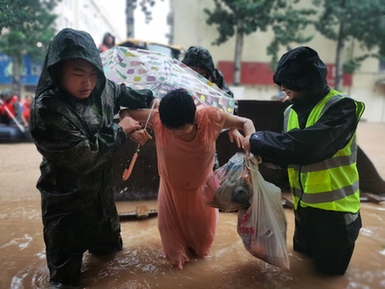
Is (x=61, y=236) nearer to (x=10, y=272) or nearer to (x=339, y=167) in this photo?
(x=10, y=272)

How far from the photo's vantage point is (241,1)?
50.9ft

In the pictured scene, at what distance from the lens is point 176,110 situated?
1993 millimetres

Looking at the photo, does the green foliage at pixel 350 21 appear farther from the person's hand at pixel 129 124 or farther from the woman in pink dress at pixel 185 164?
the person's hand at pixel 129 124

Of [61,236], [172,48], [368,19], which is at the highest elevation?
[368,19]

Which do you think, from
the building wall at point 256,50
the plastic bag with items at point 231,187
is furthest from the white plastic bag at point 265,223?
the building wall at point 256,50

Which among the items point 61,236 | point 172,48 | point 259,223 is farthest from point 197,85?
point 172,48

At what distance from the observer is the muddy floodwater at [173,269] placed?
229 cm

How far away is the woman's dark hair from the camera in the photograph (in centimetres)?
200

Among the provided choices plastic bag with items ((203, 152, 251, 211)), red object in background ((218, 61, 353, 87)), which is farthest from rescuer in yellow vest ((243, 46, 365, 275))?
red object in background ((218, 61, 353, 87))

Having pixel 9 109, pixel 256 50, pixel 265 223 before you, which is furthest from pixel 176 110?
pixel 256 50

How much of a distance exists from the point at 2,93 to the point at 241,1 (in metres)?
11.2

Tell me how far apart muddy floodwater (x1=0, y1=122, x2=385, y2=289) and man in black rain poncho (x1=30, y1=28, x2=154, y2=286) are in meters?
0.33

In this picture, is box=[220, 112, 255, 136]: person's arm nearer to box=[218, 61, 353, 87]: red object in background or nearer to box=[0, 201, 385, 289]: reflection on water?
box=[0, 201, 385, 289]: reflection on water

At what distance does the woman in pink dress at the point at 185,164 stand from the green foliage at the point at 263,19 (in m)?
15.0
